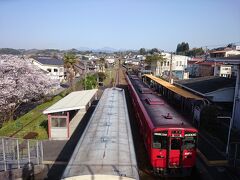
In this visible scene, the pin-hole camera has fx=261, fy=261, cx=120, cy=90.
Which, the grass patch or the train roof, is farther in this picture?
the grass patch

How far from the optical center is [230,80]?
30.7 meters

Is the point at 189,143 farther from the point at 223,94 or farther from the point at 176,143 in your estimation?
the point at 223,94

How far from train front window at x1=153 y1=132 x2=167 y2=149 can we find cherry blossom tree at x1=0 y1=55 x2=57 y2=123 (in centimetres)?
1732

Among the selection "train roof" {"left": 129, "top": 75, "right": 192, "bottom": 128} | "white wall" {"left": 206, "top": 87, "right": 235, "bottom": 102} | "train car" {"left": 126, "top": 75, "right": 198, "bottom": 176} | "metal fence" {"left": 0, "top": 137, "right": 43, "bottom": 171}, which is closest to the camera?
"train car" {"left": 126, "top": 75, "right": 198, "bottom": 176}

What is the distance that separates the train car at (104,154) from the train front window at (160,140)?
4.47ft

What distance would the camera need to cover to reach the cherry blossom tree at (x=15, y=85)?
25.6 meters

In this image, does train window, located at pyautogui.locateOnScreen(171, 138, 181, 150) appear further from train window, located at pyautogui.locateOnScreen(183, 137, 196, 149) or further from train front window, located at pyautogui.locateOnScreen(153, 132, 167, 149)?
train front window, located at pyautogui.locateOnScreen(153, 132, 167, 149)

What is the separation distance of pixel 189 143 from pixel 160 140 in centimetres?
148

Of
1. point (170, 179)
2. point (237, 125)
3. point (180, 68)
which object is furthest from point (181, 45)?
point (170, 179)

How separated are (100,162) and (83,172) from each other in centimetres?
97

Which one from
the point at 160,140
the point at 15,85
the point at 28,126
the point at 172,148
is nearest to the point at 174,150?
the point at 172,148

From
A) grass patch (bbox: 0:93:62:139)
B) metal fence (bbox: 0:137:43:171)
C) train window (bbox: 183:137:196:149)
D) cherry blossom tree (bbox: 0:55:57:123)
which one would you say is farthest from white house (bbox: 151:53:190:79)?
train window (bbox: 183:137:196:149)

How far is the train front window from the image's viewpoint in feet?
43.3

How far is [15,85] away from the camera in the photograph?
2700cm
